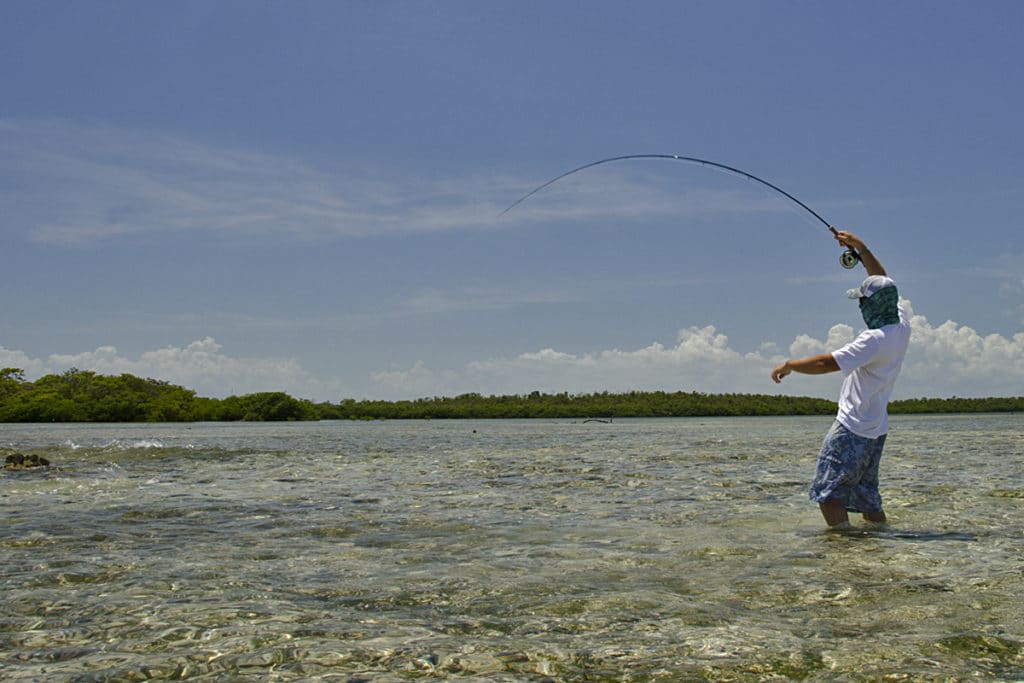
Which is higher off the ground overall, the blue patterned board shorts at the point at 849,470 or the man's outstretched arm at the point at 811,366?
the man's outstretched arm at the point at 811,366

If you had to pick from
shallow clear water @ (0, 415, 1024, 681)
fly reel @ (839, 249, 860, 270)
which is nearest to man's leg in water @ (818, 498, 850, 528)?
shallow clear water @ (0, 415, 1024, 681)

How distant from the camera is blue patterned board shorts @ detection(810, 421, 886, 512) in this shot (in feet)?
28.2

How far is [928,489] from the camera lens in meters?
13.3

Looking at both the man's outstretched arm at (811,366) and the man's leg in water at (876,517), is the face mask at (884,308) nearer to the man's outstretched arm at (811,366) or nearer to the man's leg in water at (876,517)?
the man's outstretched arm at (811,366)

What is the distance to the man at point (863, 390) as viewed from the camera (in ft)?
27.1

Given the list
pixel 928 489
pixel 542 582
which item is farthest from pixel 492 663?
pixel 928 489

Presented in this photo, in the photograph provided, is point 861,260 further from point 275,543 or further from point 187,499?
point 187,499

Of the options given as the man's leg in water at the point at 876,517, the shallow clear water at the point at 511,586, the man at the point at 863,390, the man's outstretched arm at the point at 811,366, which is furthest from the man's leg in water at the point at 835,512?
the man's outstretched arm at the point at 811,366

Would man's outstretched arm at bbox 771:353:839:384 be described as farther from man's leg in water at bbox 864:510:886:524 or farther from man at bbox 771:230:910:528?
man's leg in water at bbox 864:510:886:524

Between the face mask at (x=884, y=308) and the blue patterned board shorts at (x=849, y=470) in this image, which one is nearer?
the face mask at (x=884, y=308)

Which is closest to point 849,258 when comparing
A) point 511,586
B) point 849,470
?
point 849,470

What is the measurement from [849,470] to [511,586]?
4.22 m

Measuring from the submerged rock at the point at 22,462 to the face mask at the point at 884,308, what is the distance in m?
19.3

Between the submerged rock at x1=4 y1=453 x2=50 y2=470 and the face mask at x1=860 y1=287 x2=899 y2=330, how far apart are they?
1935cm
